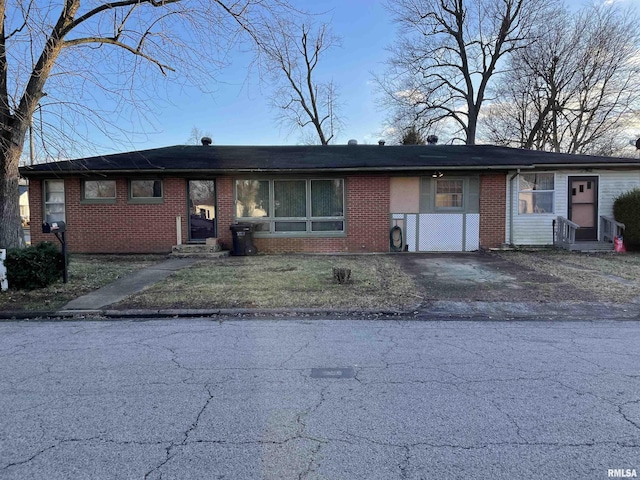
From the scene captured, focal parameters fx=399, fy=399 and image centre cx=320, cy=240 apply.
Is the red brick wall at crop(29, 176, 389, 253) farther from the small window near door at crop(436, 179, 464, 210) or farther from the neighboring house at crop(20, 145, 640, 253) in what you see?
the small window near door at crop(436, 179, 464, 210)

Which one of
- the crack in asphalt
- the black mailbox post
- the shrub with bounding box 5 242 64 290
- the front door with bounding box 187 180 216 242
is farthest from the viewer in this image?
the front door with bounding box 187 180 216 242

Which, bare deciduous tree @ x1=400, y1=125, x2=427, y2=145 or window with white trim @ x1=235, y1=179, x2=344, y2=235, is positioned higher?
bare deciduous tree @ x1=400, y1=125, x2=427, y2=145

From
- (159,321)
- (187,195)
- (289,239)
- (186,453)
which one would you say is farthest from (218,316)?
(187,195)

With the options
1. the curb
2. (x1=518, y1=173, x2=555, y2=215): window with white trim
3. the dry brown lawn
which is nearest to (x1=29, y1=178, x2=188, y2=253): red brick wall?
the dry brown lawn

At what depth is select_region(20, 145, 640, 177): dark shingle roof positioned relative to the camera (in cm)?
1259

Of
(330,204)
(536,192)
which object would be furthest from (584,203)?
(330,204)

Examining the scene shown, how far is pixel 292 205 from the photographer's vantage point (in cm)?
1338

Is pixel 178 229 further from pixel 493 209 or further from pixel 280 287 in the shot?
pixel 493 209

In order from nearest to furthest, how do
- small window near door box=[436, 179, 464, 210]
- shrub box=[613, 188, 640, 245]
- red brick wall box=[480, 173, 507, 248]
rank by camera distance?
shrub box=[613, 188, 640, 245], red brick wall box=[480, 173, 507, 248], small window near door box=[436, 179, 464, 210]

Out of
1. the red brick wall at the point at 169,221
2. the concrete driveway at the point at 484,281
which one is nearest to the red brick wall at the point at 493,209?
the concrete driveway at the point at 484,281

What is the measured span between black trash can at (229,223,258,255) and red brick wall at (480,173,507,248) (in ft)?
25.0

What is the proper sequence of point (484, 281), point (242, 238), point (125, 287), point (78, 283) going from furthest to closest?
point (242, 238) → point (484, 281) → point (78, 283) → point (125, 287)

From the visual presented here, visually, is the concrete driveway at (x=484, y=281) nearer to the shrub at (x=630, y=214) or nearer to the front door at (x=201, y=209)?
the shrub at (x=630, y=214)

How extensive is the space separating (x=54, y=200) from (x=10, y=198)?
6.05m
